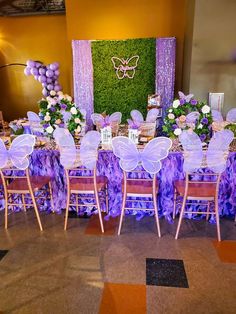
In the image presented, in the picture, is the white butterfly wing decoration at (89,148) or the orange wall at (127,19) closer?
the white butterfly wing decoration at (89,148)

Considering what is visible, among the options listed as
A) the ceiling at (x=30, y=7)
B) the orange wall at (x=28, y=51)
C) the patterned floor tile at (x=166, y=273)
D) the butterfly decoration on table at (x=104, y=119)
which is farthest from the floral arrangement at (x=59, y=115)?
the ceiling at (x=30, y=7)

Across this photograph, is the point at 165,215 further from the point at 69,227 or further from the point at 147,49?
the point at 147,49

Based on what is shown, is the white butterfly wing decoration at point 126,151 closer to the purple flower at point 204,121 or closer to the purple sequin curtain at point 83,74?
the purple flower at point 204,121

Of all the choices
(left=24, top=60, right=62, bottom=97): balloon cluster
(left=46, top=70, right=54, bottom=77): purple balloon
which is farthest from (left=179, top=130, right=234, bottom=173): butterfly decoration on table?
(left=46, top=70, right=54, bottom=77): purple balloon

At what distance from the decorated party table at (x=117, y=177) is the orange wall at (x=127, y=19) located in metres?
3.40

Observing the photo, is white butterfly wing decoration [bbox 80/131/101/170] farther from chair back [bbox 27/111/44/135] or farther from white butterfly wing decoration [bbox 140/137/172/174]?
chair back [bbox 27/111/44/135]

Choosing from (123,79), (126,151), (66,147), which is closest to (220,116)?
(126,151)

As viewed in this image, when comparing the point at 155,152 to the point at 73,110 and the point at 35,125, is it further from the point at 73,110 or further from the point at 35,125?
the point at 35,125

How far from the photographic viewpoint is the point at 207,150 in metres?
2.35

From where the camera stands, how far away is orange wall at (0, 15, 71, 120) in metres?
7.16

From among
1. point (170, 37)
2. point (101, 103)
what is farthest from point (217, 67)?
point (101, 103)

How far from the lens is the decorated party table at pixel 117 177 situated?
281cm

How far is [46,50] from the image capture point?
24.2 ft

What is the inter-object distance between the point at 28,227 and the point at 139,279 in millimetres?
1398
